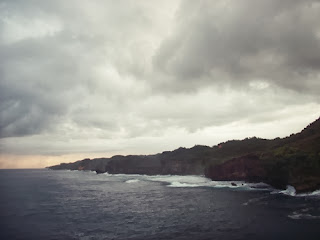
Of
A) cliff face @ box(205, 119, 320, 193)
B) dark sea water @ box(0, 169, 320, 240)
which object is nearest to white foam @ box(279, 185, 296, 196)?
cliff face @ box(205, 119, 320, 193)

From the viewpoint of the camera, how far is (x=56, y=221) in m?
48.7

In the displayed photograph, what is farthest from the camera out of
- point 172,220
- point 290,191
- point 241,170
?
point 241,170

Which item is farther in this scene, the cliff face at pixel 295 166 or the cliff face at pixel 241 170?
the cliff face at pixel 241 170

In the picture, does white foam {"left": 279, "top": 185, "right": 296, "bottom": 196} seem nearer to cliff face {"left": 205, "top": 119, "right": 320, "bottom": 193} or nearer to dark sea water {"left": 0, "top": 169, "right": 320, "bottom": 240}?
cliff face {"left": 205, "top": 119, "right": 320, "bottom": 193}

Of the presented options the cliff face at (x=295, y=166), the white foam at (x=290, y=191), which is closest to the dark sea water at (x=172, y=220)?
the cliff face at (x=295, y=166)

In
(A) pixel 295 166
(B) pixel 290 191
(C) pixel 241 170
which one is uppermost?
(A) pixel 295 166

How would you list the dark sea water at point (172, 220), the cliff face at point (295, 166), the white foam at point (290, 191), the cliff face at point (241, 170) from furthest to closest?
the cliff face at point (241, 170), the white foam at point (290, 191), the cliff face at point (295, 166), the dark sea water at point (172, 220)

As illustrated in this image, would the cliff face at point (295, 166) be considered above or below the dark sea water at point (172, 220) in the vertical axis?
above

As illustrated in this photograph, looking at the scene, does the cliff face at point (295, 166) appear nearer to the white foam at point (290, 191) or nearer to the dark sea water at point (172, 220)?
the white foam at point (290, 191)

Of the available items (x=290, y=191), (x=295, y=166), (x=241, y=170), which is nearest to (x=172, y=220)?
(x=295, y=166)

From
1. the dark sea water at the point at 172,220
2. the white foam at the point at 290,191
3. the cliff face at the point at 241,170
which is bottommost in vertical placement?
the dark sea water at the point at 172,220

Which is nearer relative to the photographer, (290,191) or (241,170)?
(290,191)

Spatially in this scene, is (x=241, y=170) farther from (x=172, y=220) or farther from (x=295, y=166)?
(x=172, y=220)

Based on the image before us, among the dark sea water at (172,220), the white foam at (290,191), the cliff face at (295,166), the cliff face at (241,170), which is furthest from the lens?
the cliff face at (241,170)
